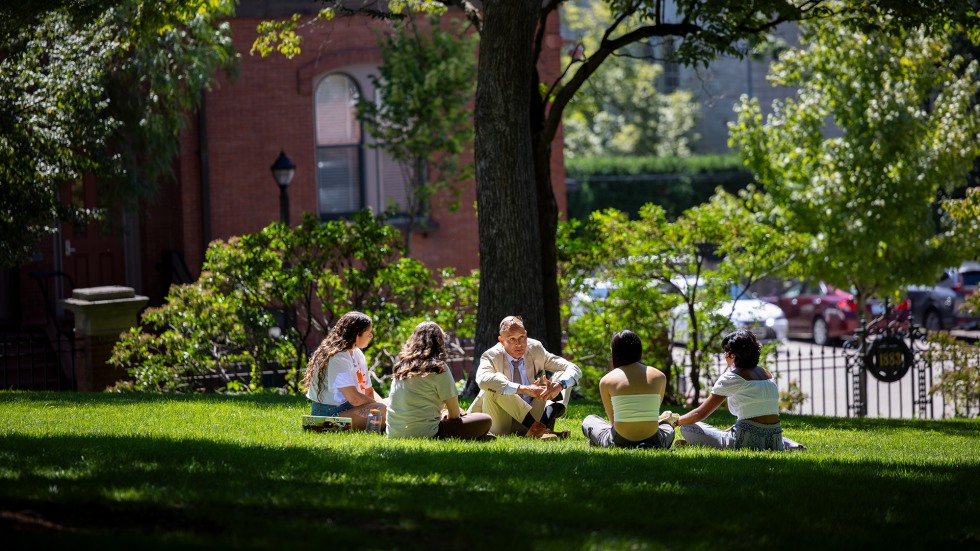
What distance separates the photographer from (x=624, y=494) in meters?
7.07

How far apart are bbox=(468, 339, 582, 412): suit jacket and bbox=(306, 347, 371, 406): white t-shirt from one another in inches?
39.5

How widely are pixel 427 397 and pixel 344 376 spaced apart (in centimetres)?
86

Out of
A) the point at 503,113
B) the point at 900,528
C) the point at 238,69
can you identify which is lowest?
the point at 900,528

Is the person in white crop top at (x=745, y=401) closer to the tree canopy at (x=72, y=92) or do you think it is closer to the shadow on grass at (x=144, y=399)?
the shadow on grass at (x=144, y=399)

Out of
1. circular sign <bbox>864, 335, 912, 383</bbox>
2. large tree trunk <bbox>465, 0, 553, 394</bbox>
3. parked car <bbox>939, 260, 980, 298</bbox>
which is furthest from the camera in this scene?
parked car <bbox>939, 260, 980, 298</bbox>

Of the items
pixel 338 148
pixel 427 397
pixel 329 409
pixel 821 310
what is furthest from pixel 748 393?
pixel 821 310

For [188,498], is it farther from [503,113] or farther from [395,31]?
[395,31]

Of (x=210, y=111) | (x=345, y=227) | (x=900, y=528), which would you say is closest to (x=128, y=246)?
(x=210, y=111)

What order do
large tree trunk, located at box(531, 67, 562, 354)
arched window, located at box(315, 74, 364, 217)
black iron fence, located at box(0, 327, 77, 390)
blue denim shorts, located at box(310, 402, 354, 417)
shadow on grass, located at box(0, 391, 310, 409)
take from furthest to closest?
arched window, located at box(315, 74, 364, 217)
black iron fence, located at box(0, 327, 77, 390)
large tree trunk, located at box(531, 67, 562, 354)
shadow on grass, located at box(0, 391, 310, 409)
blue denim shorts, located at box(310, 402, 354, 417)

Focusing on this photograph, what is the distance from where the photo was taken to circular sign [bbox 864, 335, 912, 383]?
17.2 m

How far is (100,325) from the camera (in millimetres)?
15211

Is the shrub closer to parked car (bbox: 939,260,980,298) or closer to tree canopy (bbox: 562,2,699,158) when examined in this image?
parked car (bbox: 939,260,980,298)

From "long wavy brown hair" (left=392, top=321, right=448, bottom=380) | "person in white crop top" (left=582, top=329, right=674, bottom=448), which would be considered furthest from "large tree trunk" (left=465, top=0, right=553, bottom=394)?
"person in white crop top" (left=582, top=329, right=674, bottom=448)

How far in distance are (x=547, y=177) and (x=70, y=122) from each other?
5.73 metres
